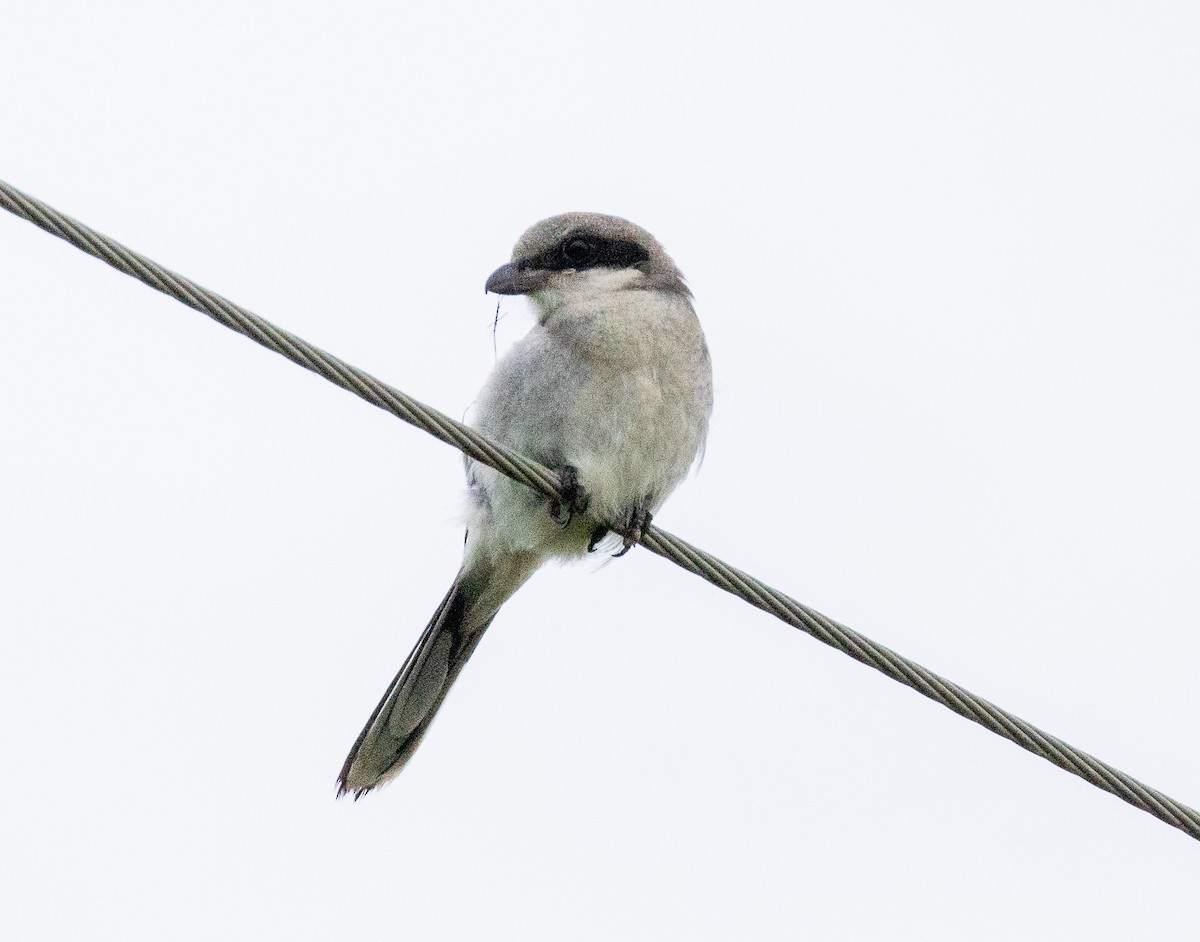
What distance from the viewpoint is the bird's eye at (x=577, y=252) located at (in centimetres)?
678

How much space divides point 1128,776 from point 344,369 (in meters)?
2.20

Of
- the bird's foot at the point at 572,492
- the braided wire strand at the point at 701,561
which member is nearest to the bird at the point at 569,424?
the bird's foot at the point at 572,492

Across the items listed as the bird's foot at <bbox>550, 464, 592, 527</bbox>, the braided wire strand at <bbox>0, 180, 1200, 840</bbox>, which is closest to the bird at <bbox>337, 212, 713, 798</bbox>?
the bird's foot at <bbox>550, 464, 592, 527</bbox>

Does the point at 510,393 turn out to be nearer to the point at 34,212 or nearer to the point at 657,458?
the point at 657,458

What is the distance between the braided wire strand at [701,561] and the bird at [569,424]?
3.52 feet

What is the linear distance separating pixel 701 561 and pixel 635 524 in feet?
3.89

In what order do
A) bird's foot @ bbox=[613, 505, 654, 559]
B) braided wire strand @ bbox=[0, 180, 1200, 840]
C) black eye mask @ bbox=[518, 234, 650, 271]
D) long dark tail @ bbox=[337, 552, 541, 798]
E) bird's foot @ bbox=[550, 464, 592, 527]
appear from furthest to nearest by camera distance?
long dark tail @ bbox=[337, 552, 541, 798] < black eye mask @ bbox=[518, 234, 650, 271] < bird's foot @ bbox=[613, 505, 654, 559] < bird's foot @ bbox=[550, 464, 592, 527] < braided wire strand @ bbox=[0, 180, 1200, 840]

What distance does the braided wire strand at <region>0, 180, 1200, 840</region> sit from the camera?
4.15m

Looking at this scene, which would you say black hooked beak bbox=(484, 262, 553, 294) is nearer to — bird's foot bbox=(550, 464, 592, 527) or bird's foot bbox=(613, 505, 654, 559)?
bird's foot bbox=(550, 464, 592, 527)

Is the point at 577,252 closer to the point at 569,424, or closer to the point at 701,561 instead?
the point at 569,424

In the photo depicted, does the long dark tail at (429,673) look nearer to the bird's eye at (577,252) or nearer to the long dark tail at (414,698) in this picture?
the long dark tail at (414,698)

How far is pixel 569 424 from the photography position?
606 cm

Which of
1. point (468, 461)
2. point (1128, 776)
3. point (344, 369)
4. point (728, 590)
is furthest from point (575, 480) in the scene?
point (1128, 776)

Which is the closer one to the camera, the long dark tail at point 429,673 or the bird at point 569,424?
the bird at point 569,424
